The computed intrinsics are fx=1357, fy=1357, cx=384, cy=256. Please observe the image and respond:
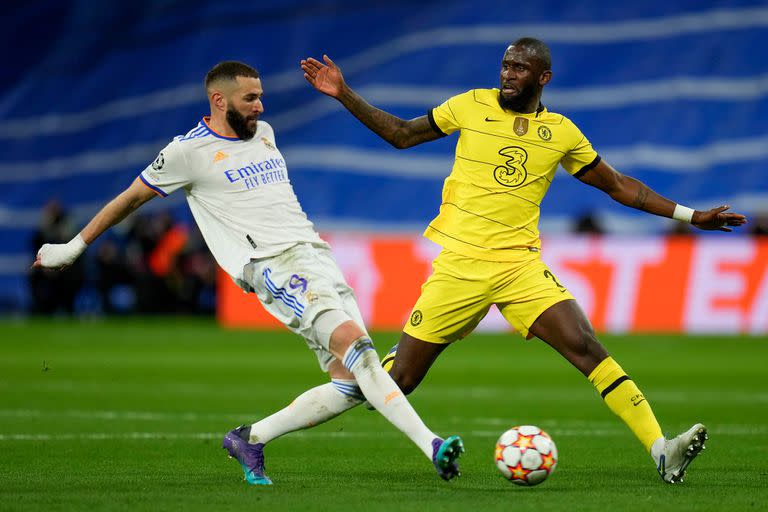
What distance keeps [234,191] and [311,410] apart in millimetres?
1345

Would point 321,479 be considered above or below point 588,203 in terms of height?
below

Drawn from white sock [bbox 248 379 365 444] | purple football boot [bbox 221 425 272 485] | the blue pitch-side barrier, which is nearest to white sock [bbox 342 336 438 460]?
white sock [bbox 248 379 365 444]

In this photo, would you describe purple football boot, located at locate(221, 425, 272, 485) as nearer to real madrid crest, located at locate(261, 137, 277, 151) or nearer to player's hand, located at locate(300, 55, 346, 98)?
real madrid crest, located at locate(261, 137, 277, 151)

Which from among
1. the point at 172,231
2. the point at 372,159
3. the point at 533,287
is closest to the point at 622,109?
the point at 372,159

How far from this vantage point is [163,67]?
32.1 meters

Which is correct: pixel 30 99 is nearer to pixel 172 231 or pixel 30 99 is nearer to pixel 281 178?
pixel 172 231

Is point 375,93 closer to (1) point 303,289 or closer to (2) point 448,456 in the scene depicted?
(1) point 303,289

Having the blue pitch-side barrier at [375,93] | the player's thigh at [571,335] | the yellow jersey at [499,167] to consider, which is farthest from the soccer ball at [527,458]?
the blue pitch-side barrier at [375,93]

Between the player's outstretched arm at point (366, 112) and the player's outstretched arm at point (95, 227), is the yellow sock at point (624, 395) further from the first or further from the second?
the player's outstretched arm at point (95, 227)

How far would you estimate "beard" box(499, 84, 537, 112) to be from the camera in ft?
27.2

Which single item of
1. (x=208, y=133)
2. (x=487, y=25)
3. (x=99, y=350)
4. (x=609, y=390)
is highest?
(x=487, y=25)

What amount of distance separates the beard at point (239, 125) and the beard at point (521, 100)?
157 centimetres

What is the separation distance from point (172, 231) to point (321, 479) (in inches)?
761

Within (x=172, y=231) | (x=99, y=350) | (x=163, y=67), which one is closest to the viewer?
(x=99, y=350)
